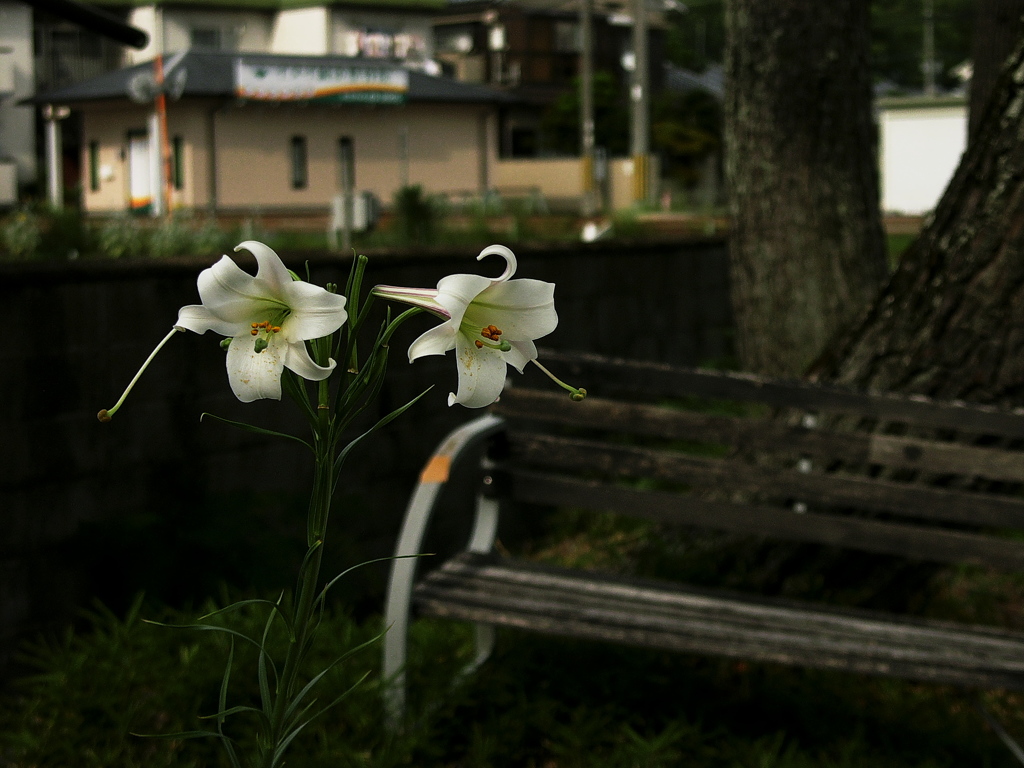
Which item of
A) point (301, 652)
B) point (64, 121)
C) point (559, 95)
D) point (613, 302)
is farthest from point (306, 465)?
point (559, 95)

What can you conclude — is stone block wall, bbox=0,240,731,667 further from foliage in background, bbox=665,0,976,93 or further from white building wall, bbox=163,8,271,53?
foliage in background, bbox=665,0,976,93

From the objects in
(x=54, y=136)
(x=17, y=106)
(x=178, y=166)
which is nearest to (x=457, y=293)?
(x=178, y=166)

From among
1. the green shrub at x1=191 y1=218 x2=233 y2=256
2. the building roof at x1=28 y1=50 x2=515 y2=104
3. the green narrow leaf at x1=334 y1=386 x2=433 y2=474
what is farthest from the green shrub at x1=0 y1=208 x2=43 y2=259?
the building roof at x1=28 y1=50 x2=515 y2=104

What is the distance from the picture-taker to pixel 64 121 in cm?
4016

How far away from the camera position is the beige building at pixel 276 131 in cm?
3597

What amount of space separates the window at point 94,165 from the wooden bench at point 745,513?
120 ft

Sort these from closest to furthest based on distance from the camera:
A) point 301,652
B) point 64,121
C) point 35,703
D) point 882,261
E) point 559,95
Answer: point 301,652
point 35,703
point 882,261
point 64,121
point 559,95

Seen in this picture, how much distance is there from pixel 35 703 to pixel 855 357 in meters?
2.57

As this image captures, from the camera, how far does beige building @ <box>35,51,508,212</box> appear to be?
36.0 meters

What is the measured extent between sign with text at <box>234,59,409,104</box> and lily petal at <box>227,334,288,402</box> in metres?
35.5

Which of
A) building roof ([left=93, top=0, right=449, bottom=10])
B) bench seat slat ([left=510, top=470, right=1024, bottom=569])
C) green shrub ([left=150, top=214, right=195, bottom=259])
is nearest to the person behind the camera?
bench seat slat ([left=510, top=470, right=1024, bottom=569])

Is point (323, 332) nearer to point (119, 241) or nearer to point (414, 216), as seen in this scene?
point (119, 241)

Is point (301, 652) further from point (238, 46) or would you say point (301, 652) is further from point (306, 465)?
point (238, 46)

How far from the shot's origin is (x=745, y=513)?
12.5 feet
